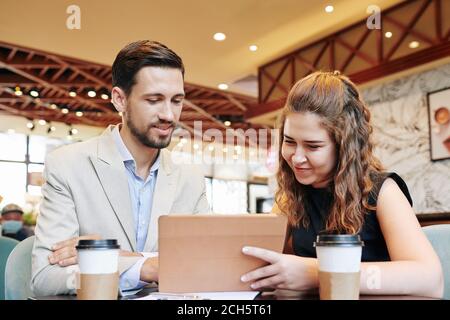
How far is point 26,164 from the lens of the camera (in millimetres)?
13875

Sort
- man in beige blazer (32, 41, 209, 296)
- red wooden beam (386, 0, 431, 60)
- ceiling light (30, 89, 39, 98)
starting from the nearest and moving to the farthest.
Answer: man in beige blazer (32, 41, 209, 296) → red wooden beam (386, 0, 431, 60) → ceiling light (30, 89, 39, 98)

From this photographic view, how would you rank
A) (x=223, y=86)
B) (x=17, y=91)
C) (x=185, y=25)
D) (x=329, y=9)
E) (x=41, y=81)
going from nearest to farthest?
(x=329, y=9) < (x=185, y=25) < (x=223, y=86) < (x=41, y=81) < (x=17, y=91)

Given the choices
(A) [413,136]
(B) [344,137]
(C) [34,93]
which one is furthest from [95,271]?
(C) [34,93]

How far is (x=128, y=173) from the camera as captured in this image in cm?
188

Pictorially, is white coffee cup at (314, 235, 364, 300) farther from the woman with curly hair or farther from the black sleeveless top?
the black sleeveless top

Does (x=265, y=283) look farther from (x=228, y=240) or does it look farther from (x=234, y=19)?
(x=234, y=19)

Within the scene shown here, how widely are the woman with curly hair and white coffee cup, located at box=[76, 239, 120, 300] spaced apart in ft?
2.26

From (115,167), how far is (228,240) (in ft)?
2.45

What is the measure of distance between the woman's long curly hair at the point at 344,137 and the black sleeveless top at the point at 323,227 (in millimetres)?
32

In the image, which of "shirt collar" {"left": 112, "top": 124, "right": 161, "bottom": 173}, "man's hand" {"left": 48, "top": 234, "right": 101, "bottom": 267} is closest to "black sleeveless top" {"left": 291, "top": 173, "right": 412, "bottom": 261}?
"shirt collar" {"left": 112, "top": 124, "right": 161, "bottom": 173}

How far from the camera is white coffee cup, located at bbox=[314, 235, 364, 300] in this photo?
3.13 ft

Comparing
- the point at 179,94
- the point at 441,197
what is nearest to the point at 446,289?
the point at 179,94

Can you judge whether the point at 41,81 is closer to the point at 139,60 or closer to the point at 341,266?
the point at 139,60

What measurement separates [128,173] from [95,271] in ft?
3.00
